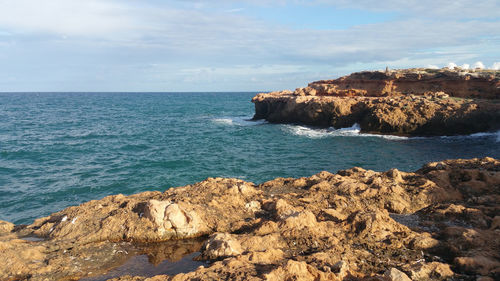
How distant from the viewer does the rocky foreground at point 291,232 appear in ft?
17.4

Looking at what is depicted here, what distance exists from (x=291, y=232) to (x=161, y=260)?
2717 mm

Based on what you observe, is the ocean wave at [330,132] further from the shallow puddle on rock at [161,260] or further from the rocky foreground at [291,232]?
the shallow puddle on rock at [161,260]

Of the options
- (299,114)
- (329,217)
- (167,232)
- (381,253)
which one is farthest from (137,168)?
(299,114)

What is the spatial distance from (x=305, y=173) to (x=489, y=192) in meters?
11.0

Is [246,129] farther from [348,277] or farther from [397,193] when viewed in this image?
[348,277]

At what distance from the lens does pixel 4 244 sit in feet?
20.8

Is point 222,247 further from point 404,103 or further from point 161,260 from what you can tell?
point 404,103

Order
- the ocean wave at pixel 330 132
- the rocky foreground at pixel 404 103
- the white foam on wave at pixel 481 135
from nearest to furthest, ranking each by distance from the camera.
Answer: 1. the white foam on wave at pixel 481 135
2. the rocky foreground at pixel 404 103
3. the ocean wave at pixel 330 132

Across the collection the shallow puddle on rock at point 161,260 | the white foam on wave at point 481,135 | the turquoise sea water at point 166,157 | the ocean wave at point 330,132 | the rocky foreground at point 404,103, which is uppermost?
the rocky foreground at point 404,103

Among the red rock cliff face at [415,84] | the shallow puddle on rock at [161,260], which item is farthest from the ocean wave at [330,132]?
the shallow puddle on rock at [161,260]

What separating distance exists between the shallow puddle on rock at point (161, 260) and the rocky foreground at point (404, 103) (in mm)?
28217

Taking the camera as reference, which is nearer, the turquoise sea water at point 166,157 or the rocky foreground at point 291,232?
the rocky foreground at point 291,232

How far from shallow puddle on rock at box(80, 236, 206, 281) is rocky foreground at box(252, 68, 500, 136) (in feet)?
92.6

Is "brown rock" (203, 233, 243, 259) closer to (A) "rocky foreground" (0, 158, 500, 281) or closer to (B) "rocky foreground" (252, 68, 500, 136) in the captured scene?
(A) "rocky foreground" (0, 158, 500, 281)
